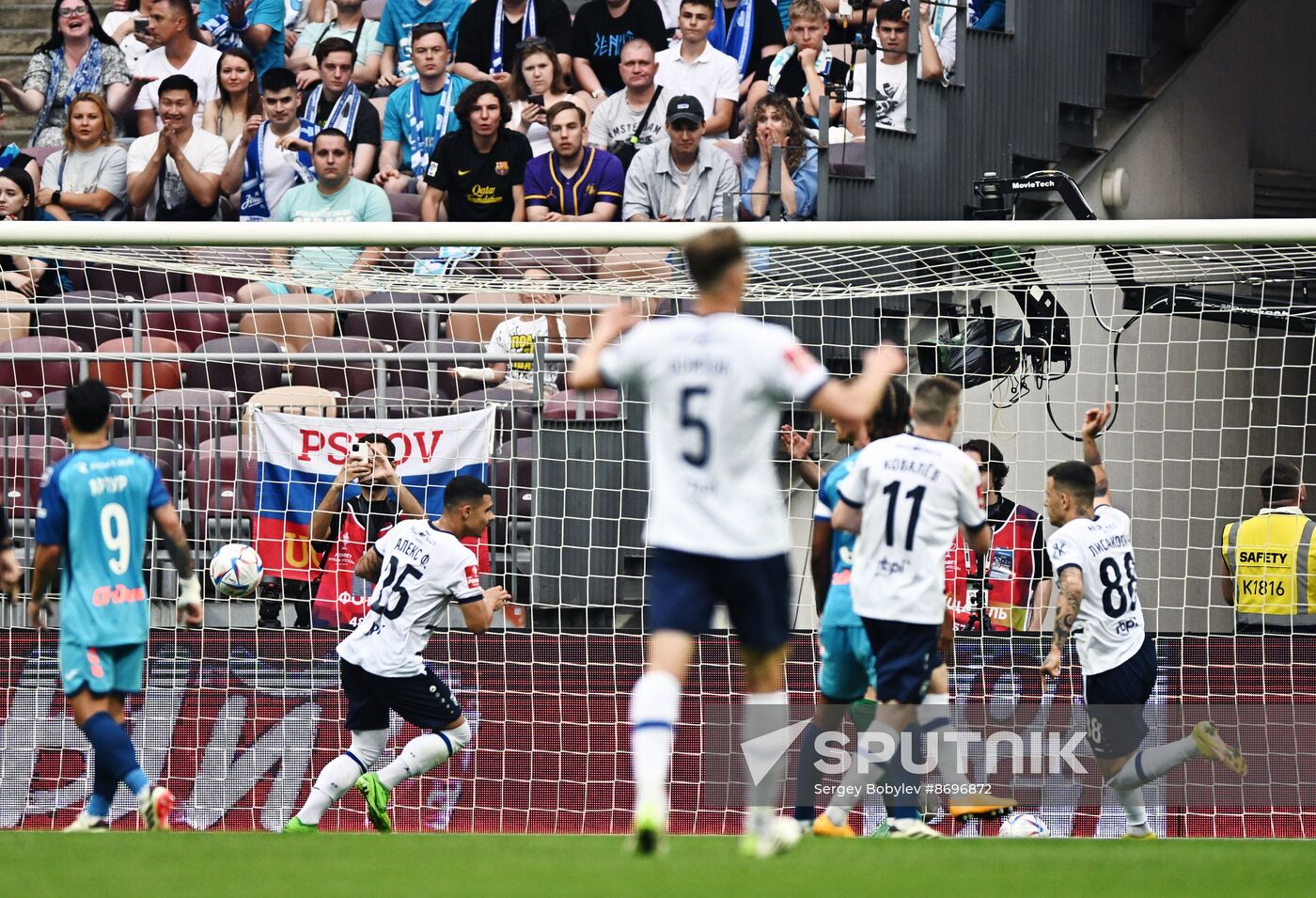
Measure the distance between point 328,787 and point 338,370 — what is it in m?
3.39

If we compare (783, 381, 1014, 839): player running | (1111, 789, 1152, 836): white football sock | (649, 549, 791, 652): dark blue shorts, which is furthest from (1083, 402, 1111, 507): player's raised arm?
(649, 549, 791, 652): dark blue shorts

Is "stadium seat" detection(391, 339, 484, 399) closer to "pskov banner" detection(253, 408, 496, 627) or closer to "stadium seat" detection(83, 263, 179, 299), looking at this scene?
"pskov banner" detection(253, 408, 496, 627)

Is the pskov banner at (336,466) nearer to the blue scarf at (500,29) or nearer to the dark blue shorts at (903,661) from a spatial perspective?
the dark blue shorts at (903,661)

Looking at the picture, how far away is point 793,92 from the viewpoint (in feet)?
46.4

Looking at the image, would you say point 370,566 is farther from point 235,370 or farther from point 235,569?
point 235,370

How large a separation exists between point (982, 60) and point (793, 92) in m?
1.44

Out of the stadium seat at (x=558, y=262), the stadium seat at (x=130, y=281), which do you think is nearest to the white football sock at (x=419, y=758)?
the stadium seat at (x=558, y=262)

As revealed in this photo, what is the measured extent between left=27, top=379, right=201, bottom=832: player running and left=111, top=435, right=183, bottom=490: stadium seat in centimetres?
337

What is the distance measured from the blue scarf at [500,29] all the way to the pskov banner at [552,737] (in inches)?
235

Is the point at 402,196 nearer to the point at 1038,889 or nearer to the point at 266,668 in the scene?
the point at 266,668

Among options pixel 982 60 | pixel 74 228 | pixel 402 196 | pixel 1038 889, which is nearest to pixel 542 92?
pixel 402 196

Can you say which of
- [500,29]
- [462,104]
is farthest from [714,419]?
[500,29]

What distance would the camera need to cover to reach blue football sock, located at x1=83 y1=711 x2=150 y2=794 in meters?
7.90

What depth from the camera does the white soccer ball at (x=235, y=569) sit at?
1058 centimetres
